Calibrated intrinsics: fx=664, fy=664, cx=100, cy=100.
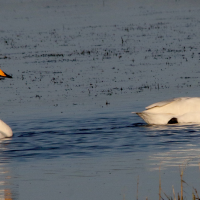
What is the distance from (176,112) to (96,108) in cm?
207

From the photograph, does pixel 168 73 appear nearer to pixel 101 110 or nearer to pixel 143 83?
pixel 143 83

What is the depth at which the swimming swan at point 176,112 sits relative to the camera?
1290cm

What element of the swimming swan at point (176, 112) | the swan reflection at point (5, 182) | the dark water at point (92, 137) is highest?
the swimming swan at point (176, 112)

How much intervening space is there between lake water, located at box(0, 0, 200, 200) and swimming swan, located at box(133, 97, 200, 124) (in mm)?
337

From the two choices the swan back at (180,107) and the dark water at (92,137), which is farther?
the swan back at (180,107)

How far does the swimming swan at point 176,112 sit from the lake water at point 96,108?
0.34m

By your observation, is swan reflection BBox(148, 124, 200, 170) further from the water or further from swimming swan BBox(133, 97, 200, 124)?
swimming swan BBox(133, 97, 200, 124)

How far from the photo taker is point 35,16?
139ft

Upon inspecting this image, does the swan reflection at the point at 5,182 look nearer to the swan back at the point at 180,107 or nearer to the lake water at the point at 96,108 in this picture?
the lake water at the point at 96,108

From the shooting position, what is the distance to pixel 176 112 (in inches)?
516

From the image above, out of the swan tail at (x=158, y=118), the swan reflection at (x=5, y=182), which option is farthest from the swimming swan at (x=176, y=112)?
the swan reflection at (x=5, y=182)

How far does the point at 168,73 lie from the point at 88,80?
2.37 metres

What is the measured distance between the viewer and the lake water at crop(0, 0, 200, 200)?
8180 millimetres

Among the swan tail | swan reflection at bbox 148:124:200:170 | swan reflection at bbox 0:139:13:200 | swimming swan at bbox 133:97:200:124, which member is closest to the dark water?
swan reflection at bbox 148:124:200:170
